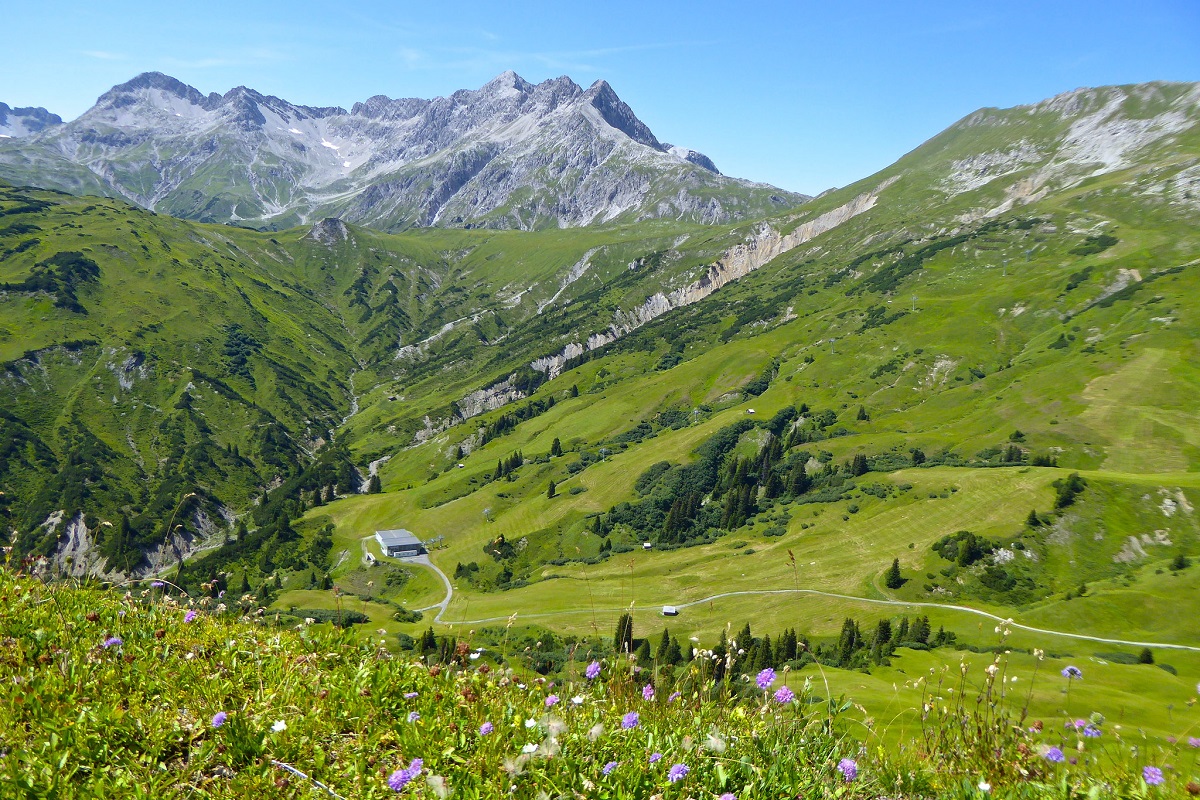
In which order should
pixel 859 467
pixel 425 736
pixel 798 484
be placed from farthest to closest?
1. pixel 798 484
2. pixel 859 467
3. pixel 425 736

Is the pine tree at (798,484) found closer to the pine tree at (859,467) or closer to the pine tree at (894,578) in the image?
the pine tree at (859,467)

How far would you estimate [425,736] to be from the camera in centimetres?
511

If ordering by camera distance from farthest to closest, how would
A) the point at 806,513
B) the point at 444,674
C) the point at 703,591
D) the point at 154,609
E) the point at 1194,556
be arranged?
the point at 806,513
the point at 703,591
the point at 1194,556
the point at 154,609
the point at 444,674

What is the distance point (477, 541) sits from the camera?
17338 cm

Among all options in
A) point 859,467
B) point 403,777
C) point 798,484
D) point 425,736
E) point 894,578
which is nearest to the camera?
point 403,777

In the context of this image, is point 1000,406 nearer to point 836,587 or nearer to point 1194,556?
point 1194,556

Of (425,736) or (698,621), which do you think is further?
(698,621)

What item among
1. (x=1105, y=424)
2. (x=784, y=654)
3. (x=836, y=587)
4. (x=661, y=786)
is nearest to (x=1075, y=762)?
(x=661, y=786)

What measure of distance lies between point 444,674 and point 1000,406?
203327 millimetres

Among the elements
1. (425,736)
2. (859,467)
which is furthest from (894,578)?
(425,736)

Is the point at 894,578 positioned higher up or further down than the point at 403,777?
further down

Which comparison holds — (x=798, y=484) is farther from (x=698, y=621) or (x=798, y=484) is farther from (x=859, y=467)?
(x=698, y=621)

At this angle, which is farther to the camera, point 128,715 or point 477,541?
point 477,541

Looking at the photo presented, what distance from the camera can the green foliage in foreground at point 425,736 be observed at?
4531mm
